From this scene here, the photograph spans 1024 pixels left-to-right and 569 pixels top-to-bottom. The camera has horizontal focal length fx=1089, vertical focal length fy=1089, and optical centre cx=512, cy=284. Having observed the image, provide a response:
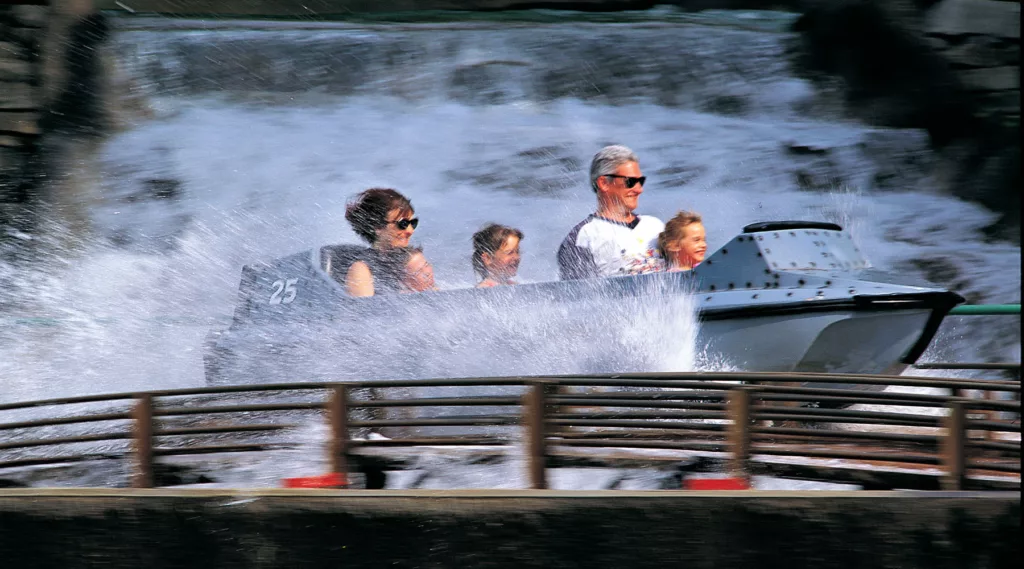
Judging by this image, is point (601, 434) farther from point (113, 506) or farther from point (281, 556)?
point (113, 506)

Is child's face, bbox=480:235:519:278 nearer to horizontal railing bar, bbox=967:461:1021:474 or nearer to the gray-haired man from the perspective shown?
the gray-haired man

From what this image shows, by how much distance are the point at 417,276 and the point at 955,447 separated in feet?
14.6

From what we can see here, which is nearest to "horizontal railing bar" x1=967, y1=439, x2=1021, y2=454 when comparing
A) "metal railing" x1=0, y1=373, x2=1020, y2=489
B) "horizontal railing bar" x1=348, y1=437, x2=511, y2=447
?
"metal railing" x1=0, y1=373, x2=1020, y2=489

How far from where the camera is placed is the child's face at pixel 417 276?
797cm

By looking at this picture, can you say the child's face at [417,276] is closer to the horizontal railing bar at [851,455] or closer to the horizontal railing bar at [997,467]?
the horizontal railing bar at [851,455]

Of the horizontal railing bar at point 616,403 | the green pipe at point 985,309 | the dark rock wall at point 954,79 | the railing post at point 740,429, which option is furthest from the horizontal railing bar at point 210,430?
the dark rock wall at point 954,79

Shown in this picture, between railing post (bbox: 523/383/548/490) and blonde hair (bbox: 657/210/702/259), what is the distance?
9.60ft

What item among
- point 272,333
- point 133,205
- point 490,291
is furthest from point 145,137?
point 490,291

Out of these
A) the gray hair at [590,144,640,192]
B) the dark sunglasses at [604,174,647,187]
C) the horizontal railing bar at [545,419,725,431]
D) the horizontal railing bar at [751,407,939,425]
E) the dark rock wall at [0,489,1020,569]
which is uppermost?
the gray hair at [590,144,640,192]

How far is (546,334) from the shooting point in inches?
Answer: 296

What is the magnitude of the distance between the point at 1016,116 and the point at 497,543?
9.36 metres

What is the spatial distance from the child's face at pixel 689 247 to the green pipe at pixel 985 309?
355 centimetres

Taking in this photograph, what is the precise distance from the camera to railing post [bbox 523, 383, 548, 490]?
4.73 metres

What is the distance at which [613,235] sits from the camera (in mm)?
7590
